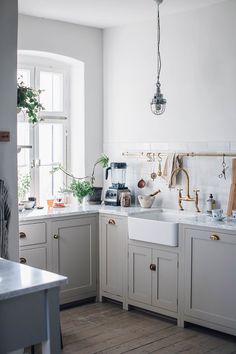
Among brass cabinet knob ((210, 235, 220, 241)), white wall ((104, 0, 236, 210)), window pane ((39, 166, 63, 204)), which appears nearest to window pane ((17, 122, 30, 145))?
window pane ((39, 166, 63, 204))

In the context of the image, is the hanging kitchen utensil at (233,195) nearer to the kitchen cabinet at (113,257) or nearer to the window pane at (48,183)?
the kitchen cabinet at (113,257)

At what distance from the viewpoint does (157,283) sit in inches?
193

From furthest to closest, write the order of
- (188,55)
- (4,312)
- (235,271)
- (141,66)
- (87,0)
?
(141,66), (188,55), (87,0), (235,271), (4,312)

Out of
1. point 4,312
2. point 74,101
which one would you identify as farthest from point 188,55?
point 4,312

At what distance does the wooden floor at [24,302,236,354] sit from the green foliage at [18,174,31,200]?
47.4 inches

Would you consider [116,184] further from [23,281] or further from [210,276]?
A: [23,281]

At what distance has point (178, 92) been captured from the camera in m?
5.30

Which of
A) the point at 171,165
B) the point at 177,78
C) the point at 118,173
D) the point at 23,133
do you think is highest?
the point at 177,78

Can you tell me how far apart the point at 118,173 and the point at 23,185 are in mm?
1002

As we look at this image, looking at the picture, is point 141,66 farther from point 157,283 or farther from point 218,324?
point 218,324

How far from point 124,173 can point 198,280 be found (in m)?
1.68

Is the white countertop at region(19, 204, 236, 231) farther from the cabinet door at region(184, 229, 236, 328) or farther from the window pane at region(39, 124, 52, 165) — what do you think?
the window pane at region(39, 124, 52, 165)

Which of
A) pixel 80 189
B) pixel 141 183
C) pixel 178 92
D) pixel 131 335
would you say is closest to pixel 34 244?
pixel 80 189

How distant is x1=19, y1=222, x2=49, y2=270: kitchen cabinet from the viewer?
489 centimetres
